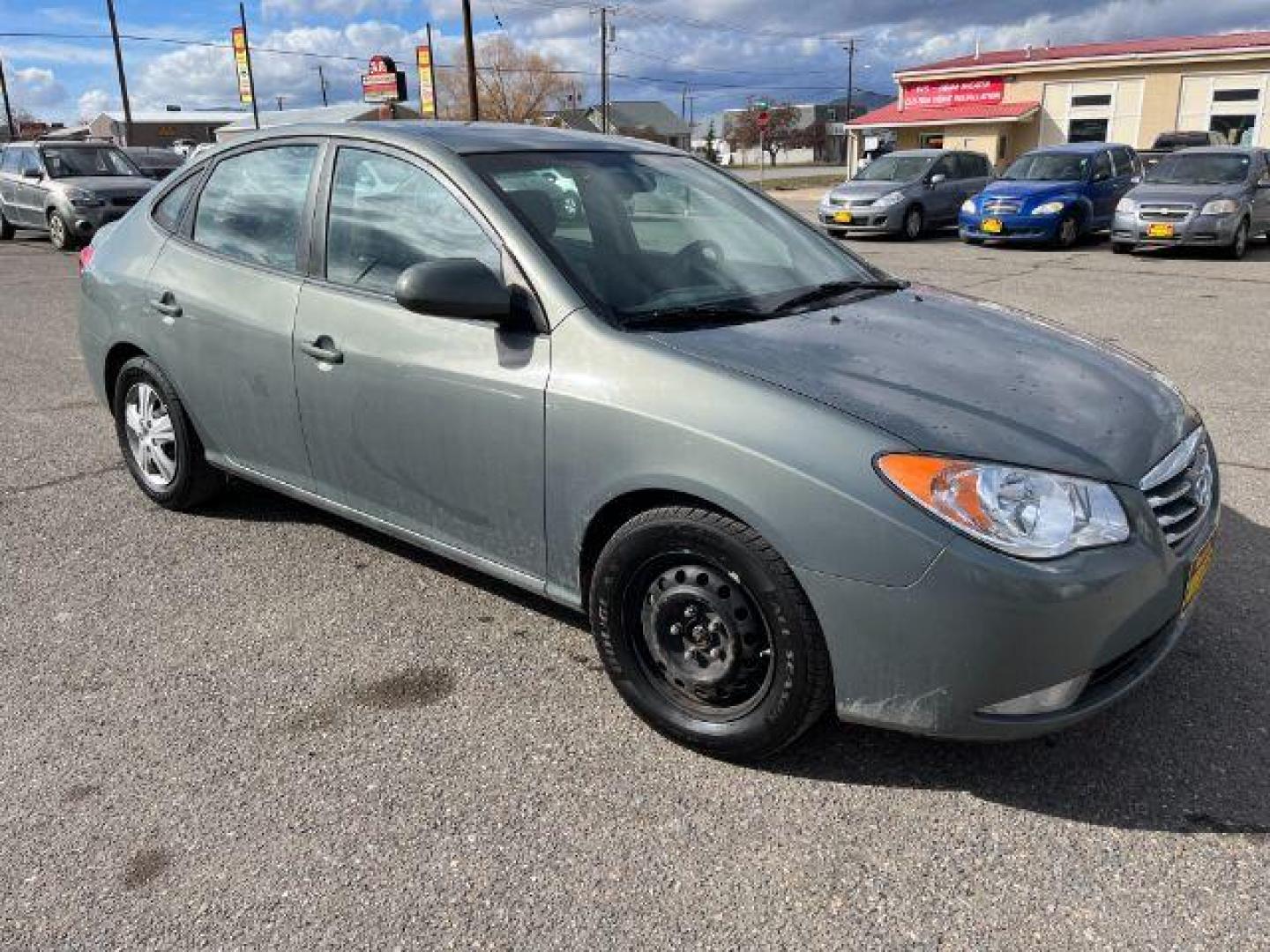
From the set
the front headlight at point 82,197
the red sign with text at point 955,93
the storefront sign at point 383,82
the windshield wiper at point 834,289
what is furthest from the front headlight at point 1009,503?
the storefront sign at point 383,82

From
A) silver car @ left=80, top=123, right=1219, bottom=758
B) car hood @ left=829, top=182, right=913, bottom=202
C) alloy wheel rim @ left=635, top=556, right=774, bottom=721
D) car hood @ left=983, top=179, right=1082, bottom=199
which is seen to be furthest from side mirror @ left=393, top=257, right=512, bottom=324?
car hood @ left=829, top=182, right=913, bottom=202

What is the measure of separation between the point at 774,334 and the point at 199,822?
1966mm

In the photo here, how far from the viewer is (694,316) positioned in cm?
298

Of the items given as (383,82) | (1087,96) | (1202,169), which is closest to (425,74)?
(383,82)

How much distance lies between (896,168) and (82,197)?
13.9 meters

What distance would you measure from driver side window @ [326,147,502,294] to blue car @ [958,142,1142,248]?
49.1 ft

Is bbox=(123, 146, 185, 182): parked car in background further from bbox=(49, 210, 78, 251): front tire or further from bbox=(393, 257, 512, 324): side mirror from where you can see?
bbox=(393, 257, 512, 324): side mirror

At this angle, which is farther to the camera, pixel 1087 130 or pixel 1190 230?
pixel 1087 130

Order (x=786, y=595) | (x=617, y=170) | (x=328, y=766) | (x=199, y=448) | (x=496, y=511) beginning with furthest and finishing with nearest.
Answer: (x=199, y=448), (x=617, y=170), (x=496, y=511), (x=328, y=766), (x=786, y=595)

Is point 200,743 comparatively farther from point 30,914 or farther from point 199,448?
point 199,448

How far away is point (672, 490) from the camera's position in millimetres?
2588

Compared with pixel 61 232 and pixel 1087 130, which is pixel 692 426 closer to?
pixel 61 232

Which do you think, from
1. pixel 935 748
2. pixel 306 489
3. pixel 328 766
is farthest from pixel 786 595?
pixel 306 489

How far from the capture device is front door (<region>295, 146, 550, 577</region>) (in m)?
2.96
